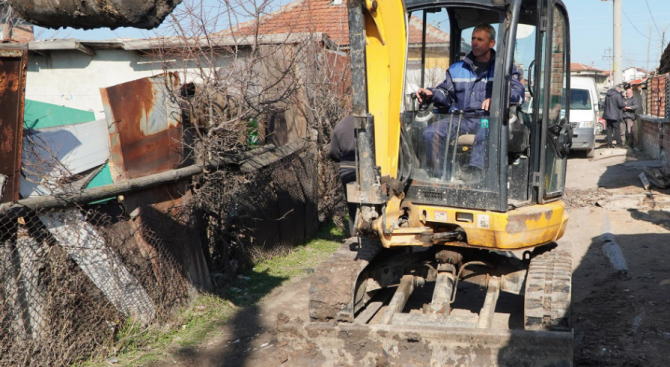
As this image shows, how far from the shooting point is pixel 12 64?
470cm

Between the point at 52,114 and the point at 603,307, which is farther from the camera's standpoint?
the point at 52,114

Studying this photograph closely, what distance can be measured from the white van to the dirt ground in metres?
7.71

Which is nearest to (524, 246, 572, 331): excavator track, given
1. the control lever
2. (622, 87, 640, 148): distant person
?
the control lever

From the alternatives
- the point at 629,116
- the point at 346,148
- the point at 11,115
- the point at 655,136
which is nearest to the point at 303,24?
the point at 346,148

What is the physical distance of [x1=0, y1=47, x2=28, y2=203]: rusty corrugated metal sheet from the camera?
462 cm

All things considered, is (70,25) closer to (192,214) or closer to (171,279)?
(171,279)

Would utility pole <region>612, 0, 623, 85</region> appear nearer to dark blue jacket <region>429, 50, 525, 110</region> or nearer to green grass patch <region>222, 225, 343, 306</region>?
green grass patch <region>222, 225, 343, 306</region>

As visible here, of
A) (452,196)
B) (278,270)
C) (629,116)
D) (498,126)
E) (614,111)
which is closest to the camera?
(498,126)

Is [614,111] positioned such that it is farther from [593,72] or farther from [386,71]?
[593,72]

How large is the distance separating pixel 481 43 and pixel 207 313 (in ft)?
12.1

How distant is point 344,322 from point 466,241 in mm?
1195

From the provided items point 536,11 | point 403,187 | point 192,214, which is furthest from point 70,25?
point 192,214

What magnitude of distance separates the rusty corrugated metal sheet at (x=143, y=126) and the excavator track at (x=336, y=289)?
2.06 meters

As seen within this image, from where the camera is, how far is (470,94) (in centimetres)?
535
